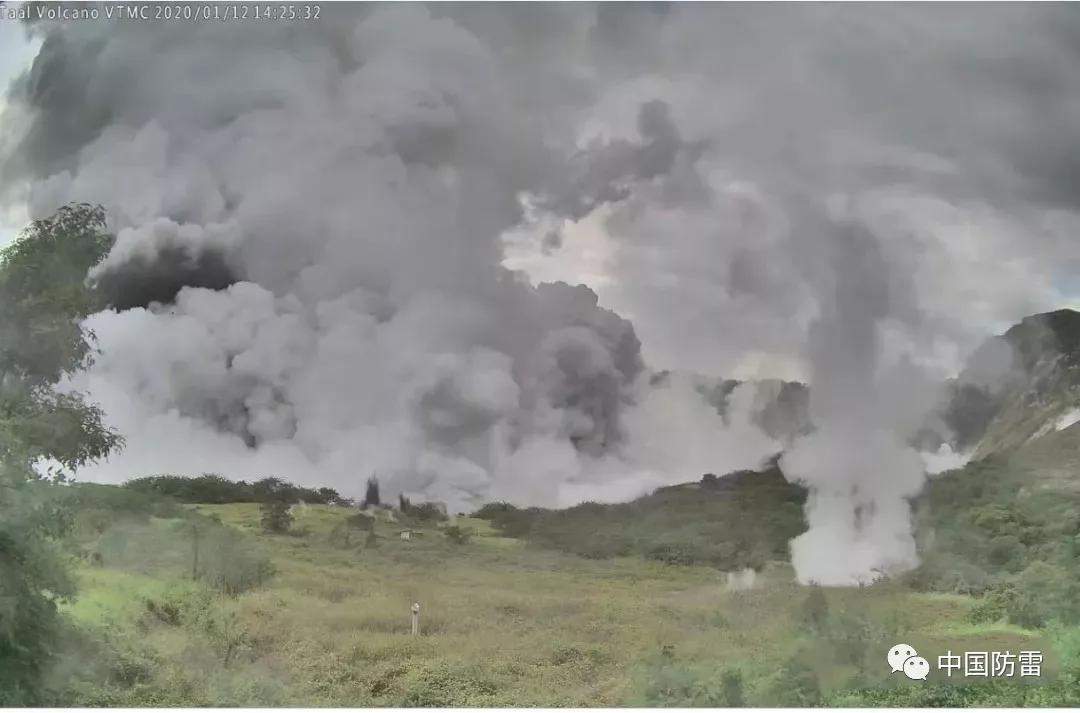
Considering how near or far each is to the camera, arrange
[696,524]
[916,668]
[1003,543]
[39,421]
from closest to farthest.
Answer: [39,421] → [916,668] → [696,524] → [1003,543]

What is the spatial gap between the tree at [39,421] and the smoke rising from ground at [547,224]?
0.17 metres

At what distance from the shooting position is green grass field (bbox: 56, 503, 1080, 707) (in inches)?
249

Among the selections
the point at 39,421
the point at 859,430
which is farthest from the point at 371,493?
the point at 859,430

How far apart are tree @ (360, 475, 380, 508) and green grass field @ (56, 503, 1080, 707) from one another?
173mm

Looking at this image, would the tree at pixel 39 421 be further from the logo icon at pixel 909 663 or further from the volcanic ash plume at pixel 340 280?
the logo icon at pixel 909 663

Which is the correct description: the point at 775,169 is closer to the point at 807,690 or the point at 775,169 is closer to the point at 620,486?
the point at 620,486

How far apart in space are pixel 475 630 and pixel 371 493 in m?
1.19

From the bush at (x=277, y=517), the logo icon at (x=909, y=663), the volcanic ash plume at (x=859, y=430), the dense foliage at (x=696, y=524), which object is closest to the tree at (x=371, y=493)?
the bush at (x=277, y=517)

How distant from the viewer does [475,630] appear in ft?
21.1

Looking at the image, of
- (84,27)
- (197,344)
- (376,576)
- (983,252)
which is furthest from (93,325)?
(983,252)

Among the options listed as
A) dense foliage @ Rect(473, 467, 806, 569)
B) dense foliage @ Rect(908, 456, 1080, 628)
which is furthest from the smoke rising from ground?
dense foliage @ Rect(908, 456, 1080, 628)

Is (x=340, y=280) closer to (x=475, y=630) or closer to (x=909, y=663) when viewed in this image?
(x=475, y=630)

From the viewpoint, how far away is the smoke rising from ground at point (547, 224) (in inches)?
260

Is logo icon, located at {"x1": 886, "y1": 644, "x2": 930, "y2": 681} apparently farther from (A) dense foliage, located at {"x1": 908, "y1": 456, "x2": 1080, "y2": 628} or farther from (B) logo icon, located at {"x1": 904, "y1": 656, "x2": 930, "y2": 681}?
(A) dense foliage, located at {"x1": 908, "y1": 456, "x2": 1080, "y2": 628}
